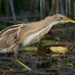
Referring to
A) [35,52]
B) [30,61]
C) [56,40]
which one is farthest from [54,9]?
[30,61]

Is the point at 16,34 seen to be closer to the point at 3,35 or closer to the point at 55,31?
the point at 3,35

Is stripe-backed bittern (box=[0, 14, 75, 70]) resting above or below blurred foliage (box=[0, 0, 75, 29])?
above

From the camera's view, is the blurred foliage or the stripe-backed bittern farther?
the blurred foliage

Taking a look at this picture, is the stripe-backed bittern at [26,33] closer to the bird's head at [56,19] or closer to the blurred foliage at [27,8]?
the bird's head at [56,19]

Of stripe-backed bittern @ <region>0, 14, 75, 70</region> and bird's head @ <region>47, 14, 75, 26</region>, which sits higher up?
bird's head @ <region>47, 14, 75, 26</region>

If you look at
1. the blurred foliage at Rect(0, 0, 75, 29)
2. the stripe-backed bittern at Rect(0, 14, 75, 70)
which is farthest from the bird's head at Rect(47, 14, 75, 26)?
the blurred foliage at Rect(0, 0, 75, 29)

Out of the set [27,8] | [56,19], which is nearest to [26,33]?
[56,19]

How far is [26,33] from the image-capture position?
179 inches

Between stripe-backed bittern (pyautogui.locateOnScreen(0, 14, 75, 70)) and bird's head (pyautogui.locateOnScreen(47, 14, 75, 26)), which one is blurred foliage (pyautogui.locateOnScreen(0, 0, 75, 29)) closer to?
stripe-backed bittern (pyautogui.locateOnScreen(0, 14, 75, 70))

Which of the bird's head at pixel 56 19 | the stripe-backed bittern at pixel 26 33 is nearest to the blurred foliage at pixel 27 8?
the stripe-backed bittern at pixel 26 33

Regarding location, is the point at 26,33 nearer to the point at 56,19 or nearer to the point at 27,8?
the point at 56,19

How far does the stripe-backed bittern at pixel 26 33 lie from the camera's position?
442 cm

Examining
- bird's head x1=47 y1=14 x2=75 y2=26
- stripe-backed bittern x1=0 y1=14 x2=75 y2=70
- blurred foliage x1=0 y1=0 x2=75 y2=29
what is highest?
bird's head x1=47 y1=14 x2=75 y2=26

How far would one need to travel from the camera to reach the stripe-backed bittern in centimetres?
442
